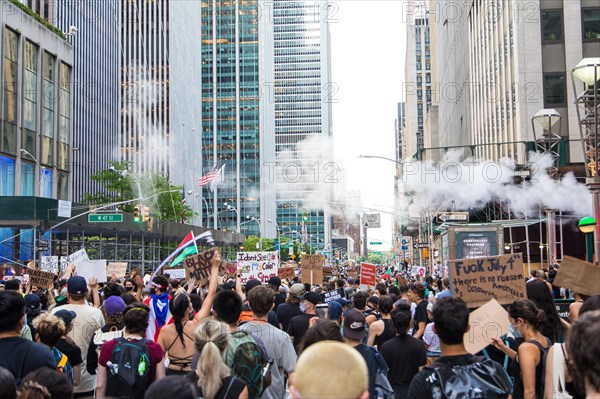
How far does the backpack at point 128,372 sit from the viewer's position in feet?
19.9

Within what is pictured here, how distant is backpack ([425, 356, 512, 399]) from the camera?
4.36 m

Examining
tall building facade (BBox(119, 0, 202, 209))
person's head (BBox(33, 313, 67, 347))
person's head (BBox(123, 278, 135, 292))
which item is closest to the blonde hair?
person's head (BBox(33, 313, 67, 347))

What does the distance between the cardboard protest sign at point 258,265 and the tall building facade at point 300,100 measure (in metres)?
121

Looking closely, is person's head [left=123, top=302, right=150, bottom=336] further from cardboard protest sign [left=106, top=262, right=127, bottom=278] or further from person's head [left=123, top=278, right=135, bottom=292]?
cardboard protest sign [left=106, top=262, right=127, bottom=278]

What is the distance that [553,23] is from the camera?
37938mm

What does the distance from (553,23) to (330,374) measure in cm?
3897

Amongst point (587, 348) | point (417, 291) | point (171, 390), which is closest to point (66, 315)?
point (171, 390)

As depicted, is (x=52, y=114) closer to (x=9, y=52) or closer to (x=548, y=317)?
(x=9, y=52)

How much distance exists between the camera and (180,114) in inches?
4670

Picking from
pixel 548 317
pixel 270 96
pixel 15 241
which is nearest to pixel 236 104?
pixel 270 96

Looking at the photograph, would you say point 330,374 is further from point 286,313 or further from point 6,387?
point 286,313

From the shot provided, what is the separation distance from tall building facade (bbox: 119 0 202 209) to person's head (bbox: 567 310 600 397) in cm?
11007

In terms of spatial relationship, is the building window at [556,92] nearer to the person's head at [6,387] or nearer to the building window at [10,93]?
the building window at [10,93]

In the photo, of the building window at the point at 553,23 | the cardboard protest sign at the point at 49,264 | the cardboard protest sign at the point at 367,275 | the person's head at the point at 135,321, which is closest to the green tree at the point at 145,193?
the building window at the point at 553,23
